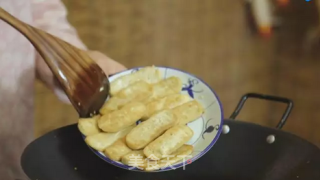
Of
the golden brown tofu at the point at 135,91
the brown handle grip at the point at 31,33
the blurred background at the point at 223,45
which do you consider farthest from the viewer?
the blurred background at the point at 223,45

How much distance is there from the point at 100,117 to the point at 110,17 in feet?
2.79

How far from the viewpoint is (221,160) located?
636 mm

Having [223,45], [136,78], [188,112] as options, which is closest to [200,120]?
[188,112]

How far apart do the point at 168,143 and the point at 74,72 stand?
0.17m

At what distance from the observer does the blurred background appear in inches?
55.6

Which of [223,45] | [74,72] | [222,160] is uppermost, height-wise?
[74,72]

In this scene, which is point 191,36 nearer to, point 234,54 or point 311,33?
point 234,54

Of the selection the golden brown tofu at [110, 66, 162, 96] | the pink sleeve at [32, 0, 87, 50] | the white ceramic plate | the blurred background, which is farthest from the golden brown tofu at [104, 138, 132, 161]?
the blurred background

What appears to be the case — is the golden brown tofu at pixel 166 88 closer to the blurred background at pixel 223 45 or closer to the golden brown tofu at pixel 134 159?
the golden brown tofu at pixel 134 159

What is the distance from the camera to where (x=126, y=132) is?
0.61 meters

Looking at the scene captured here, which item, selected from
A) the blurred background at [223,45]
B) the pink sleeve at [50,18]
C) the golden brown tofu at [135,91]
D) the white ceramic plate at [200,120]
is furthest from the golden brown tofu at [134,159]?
the blurred background at [223,45]

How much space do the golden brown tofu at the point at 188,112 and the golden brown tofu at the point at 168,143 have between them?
0.11 ft

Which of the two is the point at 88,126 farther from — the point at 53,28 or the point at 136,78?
the point at 53,28

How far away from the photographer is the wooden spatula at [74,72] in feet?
1.93
